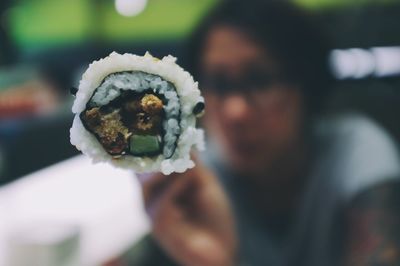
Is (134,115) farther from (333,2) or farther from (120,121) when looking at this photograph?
(333,2)

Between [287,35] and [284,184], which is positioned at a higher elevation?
[287,35]

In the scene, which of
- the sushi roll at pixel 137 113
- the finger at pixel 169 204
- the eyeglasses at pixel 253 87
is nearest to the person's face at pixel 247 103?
the eyeglasses at pixel 253 87

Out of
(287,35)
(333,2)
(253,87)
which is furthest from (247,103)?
(333,2)

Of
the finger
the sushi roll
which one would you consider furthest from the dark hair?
the sushi roll

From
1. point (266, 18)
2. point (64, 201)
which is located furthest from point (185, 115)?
point (266, 18)

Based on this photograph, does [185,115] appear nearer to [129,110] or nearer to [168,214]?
[129,110]

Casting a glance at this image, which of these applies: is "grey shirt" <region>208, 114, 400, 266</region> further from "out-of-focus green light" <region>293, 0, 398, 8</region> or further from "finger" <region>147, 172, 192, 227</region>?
"finger" <region>147, 172, 192, 227</region>
